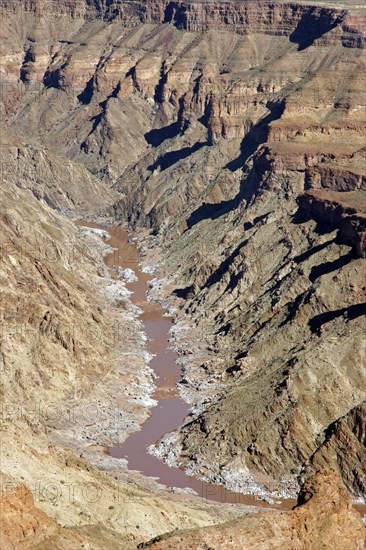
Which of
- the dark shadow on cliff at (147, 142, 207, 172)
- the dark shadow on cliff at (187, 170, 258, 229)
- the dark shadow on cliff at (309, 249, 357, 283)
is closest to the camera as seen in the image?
the dark shadow on cliff at (309, 249, 357, 283)

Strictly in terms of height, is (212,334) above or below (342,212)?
below

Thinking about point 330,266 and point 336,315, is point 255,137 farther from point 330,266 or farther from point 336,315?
point 336,315

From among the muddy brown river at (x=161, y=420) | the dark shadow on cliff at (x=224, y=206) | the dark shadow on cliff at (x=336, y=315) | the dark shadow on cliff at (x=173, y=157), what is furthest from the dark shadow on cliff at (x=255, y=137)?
the dark shadow on cliff at (x=336, y=315)

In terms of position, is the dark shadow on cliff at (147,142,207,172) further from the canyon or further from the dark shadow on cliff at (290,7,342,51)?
the dark shadow on cliff at (290,7,342,51)

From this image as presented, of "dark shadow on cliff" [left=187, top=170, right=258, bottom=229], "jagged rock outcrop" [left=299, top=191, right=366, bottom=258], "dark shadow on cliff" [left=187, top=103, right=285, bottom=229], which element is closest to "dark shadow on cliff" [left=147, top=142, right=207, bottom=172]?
"dark shadow on cliff" [left=187, top=103, right=285, bottom=229]

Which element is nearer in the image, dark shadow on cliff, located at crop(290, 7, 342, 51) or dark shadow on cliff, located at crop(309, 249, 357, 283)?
dark shadow on cliff, located at crop(309, 249, 357, 283)

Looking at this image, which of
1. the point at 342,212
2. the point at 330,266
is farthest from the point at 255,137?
the point at 330,266
